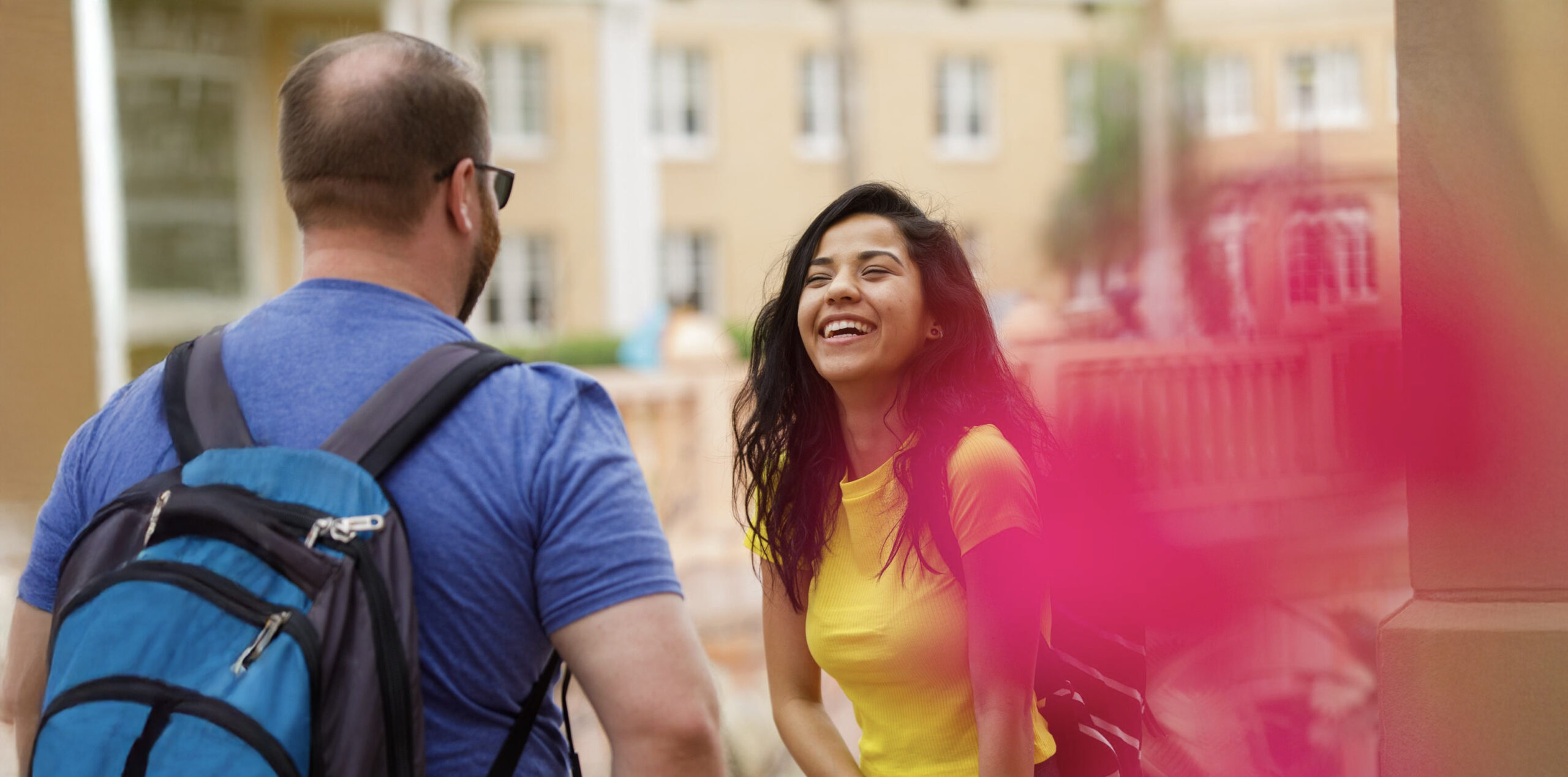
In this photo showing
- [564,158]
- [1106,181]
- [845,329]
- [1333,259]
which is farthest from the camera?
[1106,181]

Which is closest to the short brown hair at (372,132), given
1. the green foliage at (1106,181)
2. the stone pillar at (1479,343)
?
the stone pillar at (1479,343)

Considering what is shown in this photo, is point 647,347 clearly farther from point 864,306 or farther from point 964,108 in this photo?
point 964,108

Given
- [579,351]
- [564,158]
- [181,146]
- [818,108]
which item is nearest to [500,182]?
[579,351]

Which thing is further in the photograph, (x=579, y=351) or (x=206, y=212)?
(x=206, y=212)

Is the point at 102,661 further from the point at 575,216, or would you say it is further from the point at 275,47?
the point at 575,216

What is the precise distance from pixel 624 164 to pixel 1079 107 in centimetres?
1073

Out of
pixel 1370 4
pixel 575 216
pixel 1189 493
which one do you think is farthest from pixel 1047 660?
pixel 575 216

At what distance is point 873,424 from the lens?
77.8 inches

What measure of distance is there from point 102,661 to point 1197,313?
3.93 meters

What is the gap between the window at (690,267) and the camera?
23.9 m

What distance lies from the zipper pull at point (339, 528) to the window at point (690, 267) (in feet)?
73.7

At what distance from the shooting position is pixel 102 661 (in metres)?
1.39

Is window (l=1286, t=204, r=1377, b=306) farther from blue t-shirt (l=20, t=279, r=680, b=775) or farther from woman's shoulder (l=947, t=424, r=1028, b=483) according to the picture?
blue t-shirt (l=20, t=279, r=680, b=775)

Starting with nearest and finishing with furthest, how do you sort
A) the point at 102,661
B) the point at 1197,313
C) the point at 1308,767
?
the point at 102,661 → the point at 1308,767 → the point at 1197,313
